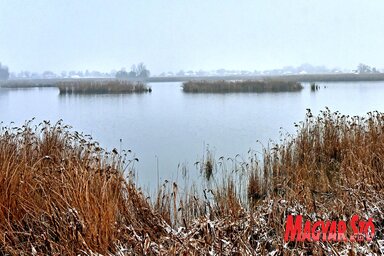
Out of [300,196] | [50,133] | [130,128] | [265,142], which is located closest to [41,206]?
[300,196]

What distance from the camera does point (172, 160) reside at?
6.59m

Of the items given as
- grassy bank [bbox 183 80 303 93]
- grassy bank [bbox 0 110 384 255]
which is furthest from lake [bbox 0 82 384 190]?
grassy bank [bbox 183 80 303 93]

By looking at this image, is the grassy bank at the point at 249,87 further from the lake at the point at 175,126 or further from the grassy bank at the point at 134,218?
the grassy bank at the point at 134,218

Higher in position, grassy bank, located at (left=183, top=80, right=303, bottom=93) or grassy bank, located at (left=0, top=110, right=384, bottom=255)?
grassy bank, located at (left=183, top=80, right=303, bottom=93)

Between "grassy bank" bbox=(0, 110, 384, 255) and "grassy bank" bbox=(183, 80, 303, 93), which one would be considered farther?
"grassy bank" bbox=(183, 80, 303, 93)

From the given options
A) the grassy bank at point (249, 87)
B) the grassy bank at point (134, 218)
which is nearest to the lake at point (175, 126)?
the grassy bank at point (134, 218)

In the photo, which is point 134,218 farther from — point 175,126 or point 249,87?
point 249,87

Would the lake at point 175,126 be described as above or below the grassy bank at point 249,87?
below

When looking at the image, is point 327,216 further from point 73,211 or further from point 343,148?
point 343,148

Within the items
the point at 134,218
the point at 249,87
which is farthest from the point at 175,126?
the point at 249,87

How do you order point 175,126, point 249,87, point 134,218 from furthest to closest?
point 249,87 → point 175,126 → point 134,218

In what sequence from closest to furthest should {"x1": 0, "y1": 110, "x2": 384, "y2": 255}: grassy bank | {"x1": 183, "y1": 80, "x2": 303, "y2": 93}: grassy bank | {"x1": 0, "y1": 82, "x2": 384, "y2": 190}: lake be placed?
1. {"x1": 0, "y1": 110, "x2": 384, "y2": 255}: grassy bank
2. {"x1": 0, "y1": 82, "x2": 384, "y2": 190}: lake
3. {"x1": 183, "y1": 80, "x2": 303, "y2": 93}: grassy bank

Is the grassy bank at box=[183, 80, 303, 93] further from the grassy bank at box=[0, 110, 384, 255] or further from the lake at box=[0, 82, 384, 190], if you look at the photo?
the grassy bank at box=[0, 110, 384, 255]

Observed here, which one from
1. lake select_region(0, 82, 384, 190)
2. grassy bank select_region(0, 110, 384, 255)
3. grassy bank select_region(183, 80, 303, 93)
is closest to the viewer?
grassy bank select_region(0, 110, 384, 255)
